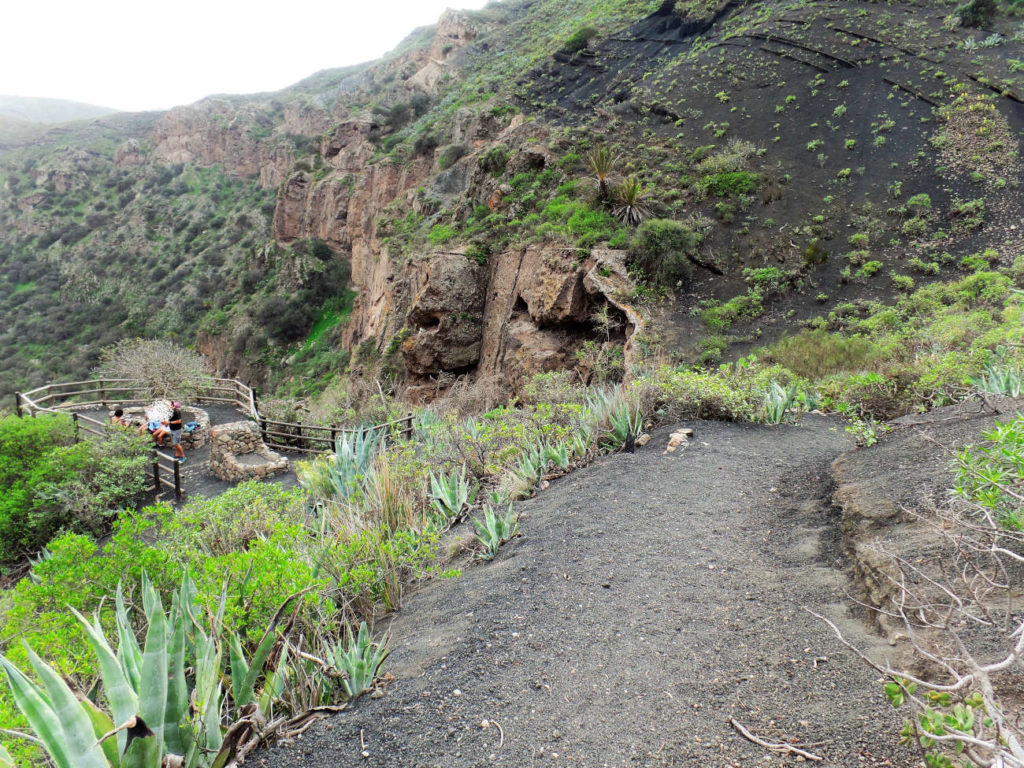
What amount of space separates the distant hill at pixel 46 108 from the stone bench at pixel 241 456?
533 ft

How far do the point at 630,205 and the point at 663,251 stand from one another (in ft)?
6.67

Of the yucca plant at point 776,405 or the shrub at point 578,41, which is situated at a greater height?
the shrub at point 578,41

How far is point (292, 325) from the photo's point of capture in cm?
2961

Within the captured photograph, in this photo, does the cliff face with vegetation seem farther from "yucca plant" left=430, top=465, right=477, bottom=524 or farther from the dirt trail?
the dirt trail

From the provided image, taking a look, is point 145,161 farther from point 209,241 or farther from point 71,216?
point 209,241

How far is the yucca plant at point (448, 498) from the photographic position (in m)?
4.61

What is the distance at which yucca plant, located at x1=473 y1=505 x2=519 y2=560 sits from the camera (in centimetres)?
379

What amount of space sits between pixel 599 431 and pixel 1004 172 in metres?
14.7

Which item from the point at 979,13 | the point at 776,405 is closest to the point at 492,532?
the point at 776,405

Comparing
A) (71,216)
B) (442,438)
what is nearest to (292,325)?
(442,438)

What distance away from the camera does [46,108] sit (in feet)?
440

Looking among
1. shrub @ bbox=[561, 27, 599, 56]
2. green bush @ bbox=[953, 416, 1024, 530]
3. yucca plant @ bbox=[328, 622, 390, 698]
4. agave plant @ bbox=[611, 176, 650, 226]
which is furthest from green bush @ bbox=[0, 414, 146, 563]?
shrub @ bbox=[561, 27, 599, 56]

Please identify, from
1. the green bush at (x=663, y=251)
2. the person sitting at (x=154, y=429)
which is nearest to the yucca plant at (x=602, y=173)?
the green bush at (x=663, y=251)

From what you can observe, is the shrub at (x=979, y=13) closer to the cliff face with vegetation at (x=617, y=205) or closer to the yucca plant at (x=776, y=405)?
the cliff face with vegetation at (x=617, y=205)
